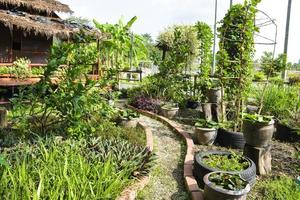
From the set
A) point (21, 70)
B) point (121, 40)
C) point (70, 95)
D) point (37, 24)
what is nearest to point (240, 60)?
point (121, 40)

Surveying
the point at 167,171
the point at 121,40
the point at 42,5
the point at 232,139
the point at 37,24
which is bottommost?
the point at 167,171

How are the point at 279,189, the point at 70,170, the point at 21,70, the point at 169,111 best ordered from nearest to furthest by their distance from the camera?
the point at 70,170 < the point at 279,189 < the point at 169,111 < the point at 21,70

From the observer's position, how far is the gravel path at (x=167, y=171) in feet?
13.5

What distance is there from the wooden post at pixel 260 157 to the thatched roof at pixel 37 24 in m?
7.94

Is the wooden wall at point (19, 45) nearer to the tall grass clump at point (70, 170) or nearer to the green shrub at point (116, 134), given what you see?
the green shrub at point (116, 134)

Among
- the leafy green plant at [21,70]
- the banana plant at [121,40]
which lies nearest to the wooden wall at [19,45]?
the leafy green plant at [21,70]

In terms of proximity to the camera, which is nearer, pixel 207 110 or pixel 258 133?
pixel 258 133

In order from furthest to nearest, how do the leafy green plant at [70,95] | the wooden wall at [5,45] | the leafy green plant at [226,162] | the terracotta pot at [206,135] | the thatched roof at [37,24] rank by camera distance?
1. the wooden wall at [5,45]
2. the thatched roof at [37,24]
3. the terracotta pot at [206,135]
4. the leafy green plant at [70,95]
5. the leafy green plant at [226,162]

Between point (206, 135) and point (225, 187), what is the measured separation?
2713 mm

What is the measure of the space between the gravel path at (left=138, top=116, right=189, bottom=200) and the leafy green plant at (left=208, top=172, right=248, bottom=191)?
55 centimetres

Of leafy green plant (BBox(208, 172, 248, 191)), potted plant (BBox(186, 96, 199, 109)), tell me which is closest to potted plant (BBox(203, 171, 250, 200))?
leafy green plant (BBox(208, 172, 248, 191))

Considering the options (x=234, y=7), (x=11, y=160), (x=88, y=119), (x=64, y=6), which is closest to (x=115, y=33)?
(x=88, y=119)

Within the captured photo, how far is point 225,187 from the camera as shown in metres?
3.52

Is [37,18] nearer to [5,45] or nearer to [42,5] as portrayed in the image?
[42,5]
